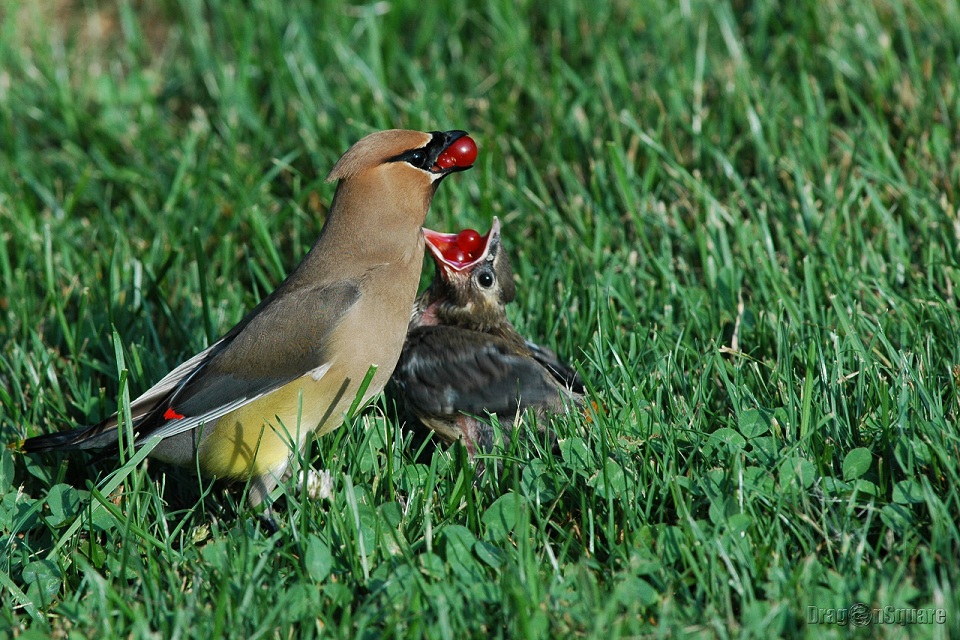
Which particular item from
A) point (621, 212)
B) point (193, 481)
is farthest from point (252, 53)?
point (193, 481)

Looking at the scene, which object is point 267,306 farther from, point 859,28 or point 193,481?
point 859,28

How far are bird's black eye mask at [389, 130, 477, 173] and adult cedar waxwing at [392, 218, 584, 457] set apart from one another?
1.48 feet

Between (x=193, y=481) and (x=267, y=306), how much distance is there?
71 cm

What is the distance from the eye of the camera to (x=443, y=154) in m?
3.85

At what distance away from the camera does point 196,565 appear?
3.09 m

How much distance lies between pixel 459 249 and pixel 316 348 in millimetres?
867

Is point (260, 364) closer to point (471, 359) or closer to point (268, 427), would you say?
point (268, 427)

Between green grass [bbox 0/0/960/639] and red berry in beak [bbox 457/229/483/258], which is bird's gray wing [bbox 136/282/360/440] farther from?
red berry in beak [bbox 457/229/483/258]

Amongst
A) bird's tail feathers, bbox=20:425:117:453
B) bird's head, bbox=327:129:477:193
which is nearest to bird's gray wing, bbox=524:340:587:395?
bird's head, bbox=327:129:477:193

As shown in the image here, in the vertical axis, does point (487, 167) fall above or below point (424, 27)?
below

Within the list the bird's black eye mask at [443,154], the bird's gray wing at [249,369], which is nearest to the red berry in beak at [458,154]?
the bird's black eye mask at [443,154]

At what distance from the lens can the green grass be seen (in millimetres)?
2912

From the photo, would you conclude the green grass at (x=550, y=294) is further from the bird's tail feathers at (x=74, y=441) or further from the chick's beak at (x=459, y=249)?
the chick's beak at (x=459, y=249)

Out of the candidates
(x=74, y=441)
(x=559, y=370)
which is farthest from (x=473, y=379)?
(x=74, y=441)
